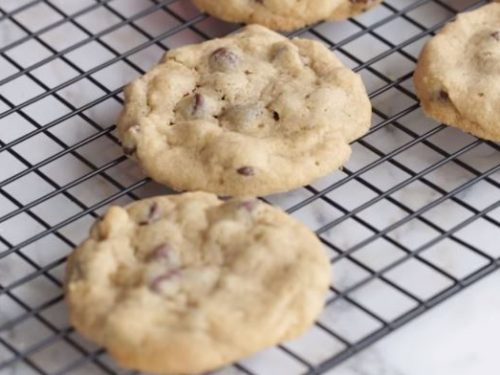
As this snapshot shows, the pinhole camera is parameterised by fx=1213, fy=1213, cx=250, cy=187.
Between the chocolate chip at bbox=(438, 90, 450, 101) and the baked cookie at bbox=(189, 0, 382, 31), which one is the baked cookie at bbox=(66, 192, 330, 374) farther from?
the baked cookie at bbox=(189, 0, 382, 31)

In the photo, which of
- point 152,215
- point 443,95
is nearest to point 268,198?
point 152,215

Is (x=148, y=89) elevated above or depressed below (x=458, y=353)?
above

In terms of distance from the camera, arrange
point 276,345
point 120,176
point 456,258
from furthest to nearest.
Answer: point 120,176, point 456,258, point 276,345

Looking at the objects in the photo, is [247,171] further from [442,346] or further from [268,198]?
[442,346]

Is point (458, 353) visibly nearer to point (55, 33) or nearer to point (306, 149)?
point (306, 149)

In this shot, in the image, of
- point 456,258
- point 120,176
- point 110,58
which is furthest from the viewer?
point 110,58

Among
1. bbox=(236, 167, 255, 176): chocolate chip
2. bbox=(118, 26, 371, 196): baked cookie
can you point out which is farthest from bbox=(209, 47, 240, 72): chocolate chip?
bbox=(236, 167, 255, 176): chocolate chip

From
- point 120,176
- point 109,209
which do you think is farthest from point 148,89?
point 109,209

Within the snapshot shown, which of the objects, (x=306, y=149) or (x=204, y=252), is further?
(x=306, y=149)
